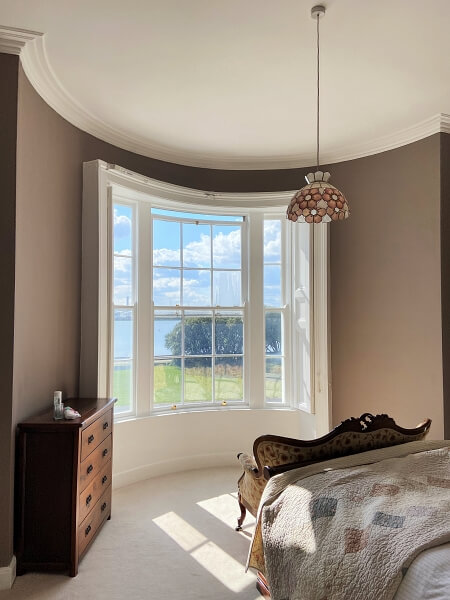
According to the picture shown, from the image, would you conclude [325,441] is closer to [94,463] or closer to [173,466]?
[94,463]

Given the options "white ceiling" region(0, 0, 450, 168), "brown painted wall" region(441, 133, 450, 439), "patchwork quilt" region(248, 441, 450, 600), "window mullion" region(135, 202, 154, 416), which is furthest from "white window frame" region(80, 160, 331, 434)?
"patchwork quilt" region(248, 441, 450, 600)

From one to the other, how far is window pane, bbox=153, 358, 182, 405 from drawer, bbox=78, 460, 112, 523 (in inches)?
46.9

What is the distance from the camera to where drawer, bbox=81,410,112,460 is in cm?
277

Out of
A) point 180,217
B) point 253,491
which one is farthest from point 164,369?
point 253,491

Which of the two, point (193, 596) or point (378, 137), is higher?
point (378, 137)

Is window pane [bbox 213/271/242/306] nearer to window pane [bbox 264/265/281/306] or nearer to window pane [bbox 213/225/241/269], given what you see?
window pane [bbox 213/225/241/269]

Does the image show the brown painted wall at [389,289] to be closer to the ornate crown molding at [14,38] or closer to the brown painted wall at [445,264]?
the brown painted wall at [445,264]

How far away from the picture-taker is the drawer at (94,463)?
2.75 m

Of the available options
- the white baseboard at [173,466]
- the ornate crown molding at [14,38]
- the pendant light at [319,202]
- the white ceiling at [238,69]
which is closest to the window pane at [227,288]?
the white ceiling at [238,69]

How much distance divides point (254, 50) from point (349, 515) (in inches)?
101

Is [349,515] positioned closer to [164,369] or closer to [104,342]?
[104,342]

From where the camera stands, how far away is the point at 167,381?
4539 mm

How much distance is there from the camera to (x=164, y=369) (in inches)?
178

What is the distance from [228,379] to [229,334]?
18.3 inches
